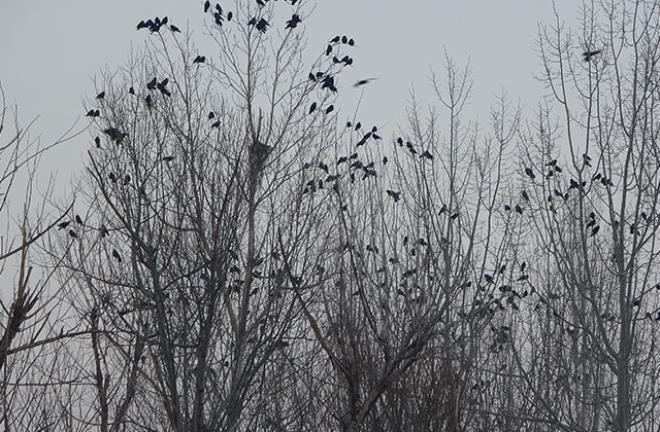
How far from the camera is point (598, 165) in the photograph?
8.17 metres

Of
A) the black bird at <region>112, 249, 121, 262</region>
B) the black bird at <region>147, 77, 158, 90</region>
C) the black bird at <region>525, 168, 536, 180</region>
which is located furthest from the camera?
the black bird at <region>525, 168, 536, 180</region>

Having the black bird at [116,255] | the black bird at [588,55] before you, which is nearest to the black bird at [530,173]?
the black bird at [588,55]

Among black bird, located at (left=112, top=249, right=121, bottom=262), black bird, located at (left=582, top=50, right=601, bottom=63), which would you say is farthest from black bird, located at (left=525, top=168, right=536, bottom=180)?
black bird, located at (left=112, top=249, right=121, bottom=262)

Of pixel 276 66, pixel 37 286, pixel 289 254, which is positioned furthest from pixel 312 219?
pixel 37 286

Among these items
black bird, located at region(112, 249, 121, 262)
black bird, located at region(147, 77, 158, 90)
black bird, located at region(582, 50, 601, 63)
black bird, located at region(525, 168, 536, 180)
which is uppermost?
black bird, located at region(582, 50, 601, 63)

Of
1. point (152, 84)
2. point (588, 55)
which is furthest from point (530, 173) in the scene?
point (152, 84)

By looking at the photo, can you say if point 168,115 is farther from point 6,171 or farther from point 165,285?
point 6,171

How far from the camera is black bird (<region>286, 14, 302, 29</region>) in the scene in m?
9.01

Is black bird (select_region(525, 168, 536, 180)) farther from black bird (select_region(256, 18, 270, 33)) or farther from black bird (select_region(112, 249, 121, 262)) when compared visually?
black bird (select_region(112, 249, 121, 262))

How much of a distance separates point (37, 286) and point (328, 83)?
17.0 ft

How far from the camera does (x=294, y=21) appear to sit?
9.05 meters

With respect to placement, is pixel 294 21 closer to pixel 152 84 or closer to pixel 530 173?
pixel 152 84

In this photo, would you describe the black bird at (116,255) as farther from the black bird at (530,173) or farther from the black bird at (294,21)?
the black bird at (530,173)

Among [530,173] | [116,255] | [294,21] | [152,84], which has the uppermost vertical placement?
[294,21]
